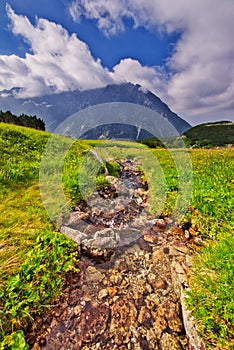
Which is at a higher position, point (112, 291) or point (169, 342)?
point (112, 291)

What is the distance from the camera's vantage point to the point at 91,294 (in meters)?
4.16

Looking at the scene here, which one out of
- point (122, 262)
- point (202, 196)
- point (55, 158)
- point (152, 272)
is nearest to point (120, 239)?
point (122, 262)

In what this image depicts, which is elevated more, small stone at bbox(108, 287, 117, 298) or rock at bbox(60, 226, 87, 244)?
rock at bbox(60, 226, 87, 244)

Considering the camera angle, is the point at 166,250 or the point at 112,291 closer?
the point at 112,291

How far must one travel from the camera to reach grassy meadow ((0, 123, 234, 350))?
311 centimetres

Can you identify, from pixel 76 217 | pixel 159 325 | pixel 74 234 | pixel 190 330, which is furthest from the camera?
pixel 76 217

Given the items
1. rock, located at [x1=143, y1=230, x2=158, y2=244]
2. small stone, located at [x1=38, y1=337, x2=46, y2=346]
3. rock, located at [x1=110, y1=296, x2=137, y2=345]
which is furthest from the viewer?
rock, located at [x1=143, y1=230, x2=158, y2=244]

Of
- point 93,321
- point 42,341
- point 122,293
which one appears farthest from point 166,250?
point 42,341

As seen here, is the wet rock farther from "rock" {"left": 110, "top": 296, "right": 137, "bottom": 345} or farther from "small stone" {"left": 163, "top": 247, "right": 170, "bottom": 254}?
"small stone" {"left": 163, "top": 247, "right": 170, "bottom": 254}

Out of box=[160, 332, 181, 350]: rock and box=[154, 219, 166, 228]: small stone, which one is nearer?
box=[160, 332, 181, 350]: rock

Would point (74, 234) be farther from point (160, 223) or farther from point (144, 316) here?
point (160, 223)

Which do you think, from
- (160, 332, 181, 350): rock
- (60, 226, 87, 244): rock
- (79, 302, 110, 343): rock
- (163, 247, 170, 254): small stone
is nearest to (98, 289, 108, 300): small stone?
(79, 302, 110, 343): rock

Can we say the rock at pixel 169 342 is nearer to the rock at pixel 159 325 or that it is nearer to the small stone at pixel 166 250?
the rock at pixel 159 325

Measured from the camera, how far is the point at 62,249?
4859 millimetres
